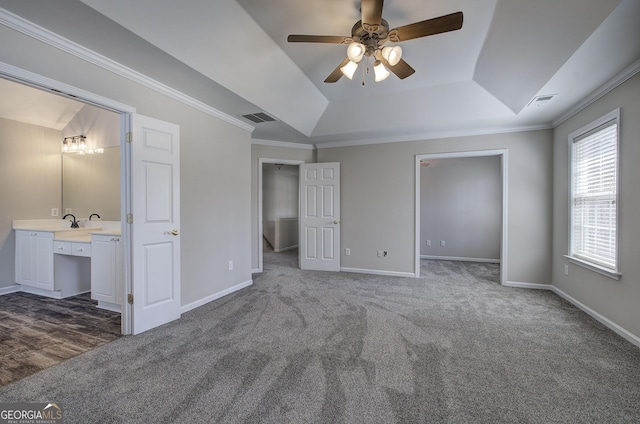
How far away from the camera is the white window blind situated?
2.89m

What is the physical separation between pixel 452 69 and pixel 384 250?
9.97ft

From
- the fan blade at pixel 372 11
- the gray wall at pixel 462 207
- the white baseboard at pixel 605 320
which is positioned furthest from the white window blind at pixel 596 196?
the fan blade at pixel 372 11

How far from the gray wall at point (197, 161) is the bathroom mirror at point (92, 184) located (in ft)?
5.93

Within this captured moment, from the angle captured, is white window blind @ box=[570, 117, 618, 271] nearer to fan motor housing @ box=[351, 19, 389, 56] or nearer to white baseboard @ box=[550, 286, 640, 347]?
white baseboard @ box=[550, 286, 640, 347]

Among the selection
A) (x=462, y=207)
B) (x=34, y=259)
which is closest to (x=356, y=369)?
(x=34, y=259)

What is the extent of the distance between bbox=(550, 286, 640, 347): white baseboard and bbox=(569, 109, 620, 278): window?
493 millimetres

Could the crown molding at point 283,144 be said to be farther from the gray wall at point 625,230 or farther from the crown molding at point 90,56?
the gray wall at point 625,230

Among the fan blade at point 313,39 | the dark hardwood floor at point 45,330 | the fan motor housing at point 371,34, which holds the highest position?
the fan motor housing at point 371,34

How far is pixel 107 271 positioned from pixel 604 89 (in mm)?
5889

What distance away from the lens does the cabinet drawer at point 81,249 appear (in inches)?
139

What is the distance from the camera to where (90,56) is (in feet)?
7.55

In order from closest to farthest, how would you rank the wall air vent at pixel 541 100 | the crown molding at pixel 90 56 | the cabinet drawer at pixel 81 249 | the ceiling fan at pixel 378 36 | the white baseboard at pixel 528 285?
the crown molding at pixel 90 56 < the ceiling fan at pixel 378 36 < the wall air vent at pixel 541 100 < the cabinet drawer at pixel 81 249 < the white baseboard at pixel 528 285

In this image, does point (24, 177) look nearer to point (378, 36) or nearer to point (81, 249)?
point (81, 249)

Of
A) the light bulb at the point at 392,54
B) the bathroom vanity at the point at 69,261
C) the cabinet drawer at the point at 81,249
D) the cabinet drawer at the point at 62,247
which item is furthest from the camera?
the cabinet drawer at the point at 62,247
